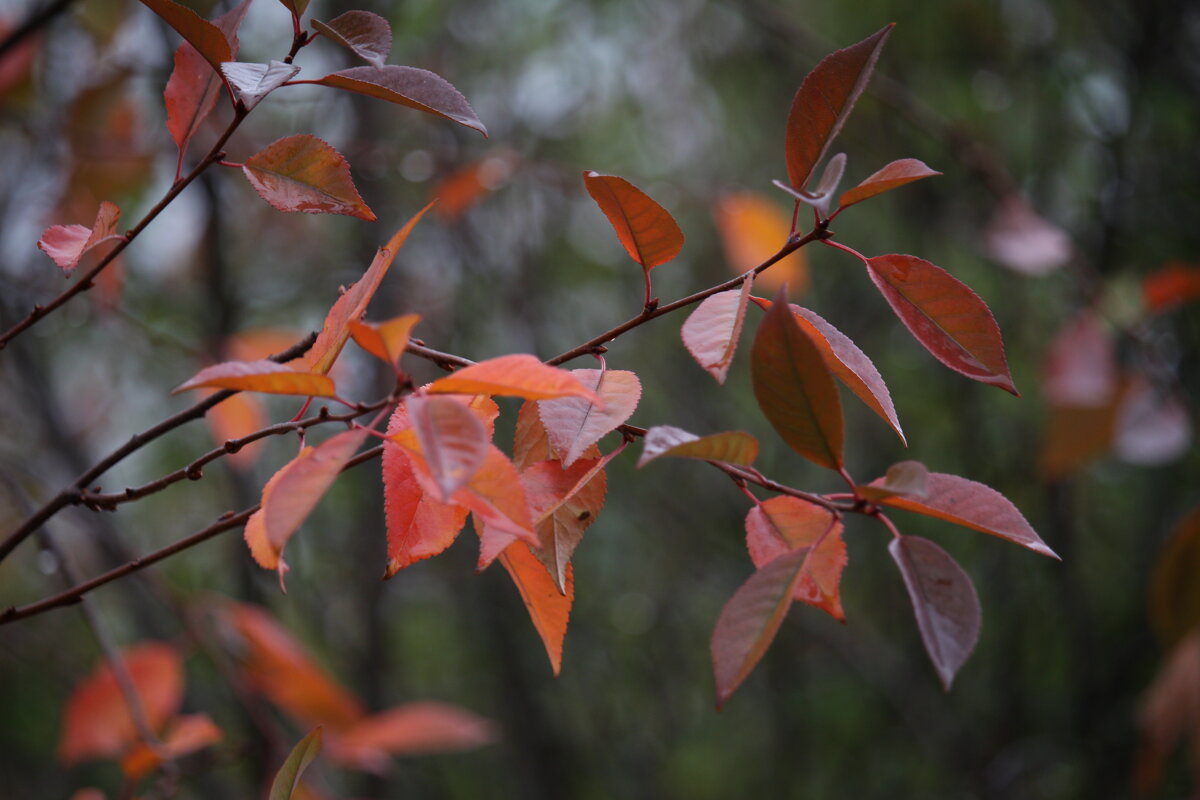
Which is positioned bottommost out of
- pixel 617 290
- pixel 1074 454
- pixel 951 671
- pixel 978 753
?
pixel 978 753

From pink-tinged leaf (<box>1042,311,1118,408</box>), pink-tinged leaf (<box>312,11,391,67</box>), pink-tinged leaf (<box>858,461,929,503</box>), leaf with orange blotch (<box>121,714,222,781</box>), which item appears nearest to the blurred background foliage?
pink-tinged leaf (<box>1042,311,1118,408</box>)

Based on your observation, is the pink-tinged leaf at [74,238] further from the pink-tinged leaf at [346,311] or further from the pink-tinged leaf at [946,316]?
the pink-tinged leaf at [946,316]

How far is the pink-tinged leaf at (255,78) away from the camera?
0.31 meters

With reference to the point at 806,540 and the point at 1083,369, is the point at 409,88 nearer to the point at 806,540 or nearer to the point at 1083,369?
the point at 806,540

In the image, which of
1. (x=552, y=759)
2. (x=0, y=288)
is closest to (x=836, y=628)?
(x=552, y=759)

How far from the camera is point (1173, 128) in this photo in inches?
59.3

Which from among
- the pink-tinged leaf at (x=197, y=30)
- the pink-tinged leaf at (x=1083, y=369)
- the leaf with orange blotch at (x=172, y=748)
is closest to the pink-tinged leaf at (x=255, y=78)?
the pink-tinged leaf at (x=197, y=30)

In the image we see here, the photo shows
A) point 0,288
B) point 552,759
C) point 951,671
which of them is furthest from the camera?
point 552,759

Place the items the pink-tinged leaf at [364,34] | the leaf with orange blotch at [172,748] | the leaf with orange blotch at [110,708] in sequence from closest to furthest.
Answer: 1. the pink-tinged leaf at [364,34]
2. the leaf with orange blotch at [172,748]
3. the leaf with orange blotch at [110,708]

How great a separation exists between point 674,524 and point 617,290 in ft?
1.66

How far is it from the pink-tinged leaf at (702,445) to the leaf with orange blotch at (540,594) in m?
0.08

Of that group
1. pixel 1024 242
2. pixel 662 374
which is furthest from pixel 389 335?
pixel 662 374

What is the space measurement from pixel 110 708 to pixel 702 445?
735mm

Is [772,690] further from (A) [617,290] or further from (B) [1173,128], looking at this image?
(B) [1173,128]
